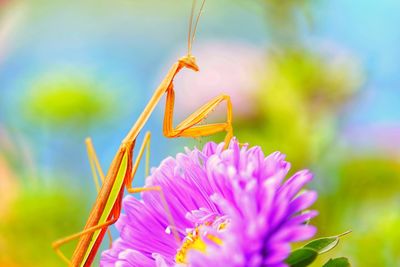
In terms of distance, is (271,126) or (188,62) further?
(271,126)

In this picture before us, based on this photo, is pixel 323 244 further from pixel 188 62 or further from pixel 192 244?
pixel 188 62

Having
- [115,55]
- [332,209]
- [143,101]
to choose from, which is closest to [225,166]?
[332,209]

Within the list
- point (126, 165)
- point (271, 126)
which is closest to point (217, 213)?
point (126, 165)

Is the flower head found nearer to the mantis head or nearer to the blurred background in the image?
the mantis head

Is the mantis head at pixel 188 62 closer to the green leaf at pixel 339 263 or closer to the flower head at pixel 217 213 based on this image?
the flower head at pixel 217 213

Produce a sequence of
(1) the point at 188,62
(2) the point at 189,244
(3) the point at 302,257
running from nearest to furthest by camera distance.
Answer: (3) the point at 302,257 → (2) the point at 189,244 → (1) the point at 188,62

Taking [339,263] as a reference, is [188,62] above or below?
above

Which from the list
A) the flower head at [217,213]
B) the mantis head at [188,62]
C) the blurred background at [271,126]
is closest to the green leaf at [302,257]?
the flower head at [217,213]
